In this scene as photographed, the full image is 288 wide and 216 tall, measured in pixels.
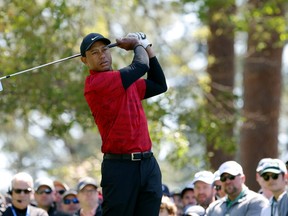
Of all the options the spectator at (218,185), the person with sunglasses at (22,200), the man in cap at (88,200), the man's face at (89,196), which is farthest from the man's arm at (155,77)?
the man's face at (89,196)

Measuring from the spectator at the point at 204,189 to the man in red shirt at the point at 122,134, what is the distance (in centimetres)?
414

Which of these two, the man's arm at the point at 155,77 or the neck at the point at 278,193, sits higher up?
the man's arm at the point at 155,77

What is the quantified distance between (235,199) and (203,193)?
1.36 meters

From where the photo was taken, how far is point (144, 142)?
9.53 m

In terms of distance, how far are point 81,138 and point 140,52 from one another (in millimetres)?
31315

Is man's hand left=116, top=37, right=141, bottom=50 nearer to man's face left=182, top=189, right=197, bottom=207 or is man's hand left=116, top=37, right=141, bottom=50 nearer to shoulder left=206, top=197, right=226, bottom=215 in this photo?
shoulder left=206, top=197, right=226, bottom=215

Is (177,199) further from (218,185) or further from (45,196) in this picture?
(218,185)

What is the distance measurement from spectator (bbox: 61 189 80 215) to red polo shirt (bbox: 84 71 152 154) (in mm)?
6175

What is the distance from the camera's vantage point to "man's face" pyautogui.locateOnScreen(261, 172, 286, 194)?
12.6 meters

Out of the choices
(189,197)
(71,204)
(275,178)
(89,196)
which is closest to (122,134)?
(275,178)

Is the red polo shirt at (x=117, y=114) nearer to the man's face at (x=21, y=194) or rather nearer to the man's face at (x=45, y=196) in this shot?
the man's face at (x=21, y=194)

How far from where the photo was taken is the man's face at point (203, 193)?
45.0ft

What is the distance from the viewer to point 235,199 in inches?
489

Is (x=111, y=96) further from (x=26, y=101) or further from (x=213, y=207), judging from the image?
(x=26, y=101)
